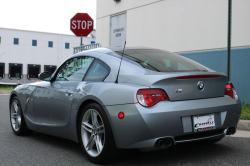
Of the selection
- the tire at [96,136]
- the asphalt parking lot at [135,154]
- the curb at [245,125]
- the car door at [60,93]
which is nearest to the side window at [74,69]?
the car door at [60,93]

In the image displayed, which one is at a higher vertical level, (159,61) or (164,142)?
(159,61)

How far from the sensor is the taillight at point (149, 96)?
324cm

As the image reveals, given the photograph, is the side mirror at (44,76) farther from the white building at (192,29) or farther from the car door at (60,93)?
the white building at (192,29)

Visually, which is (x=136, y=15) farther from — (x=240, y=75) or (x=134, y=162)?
(x=134, y=162)

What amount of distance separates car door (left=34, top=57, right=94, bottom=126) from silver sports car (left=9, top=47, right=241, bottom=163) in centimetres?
1

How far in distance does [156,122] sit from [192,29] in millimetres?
8468

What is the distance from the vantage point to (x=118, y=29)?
15.2m

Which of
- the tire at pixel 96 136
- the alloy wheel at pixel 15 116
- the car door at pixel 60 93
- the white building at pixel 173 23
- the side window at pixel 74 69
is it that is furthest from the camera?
the white building at pixel 173 23

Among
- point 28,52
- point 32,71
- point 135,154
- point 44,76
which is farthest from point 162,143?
point 32,71

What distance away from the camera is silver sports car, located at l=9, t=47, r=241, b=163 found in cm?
324

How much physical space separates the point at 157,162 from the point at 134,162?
260 mm

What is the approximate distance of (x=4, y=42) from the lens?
4678 centimetres

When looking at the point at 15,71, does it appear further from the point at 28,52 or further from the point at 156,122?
the point at 156,122

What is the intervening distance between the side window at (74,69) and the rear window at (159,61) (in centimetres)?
51
